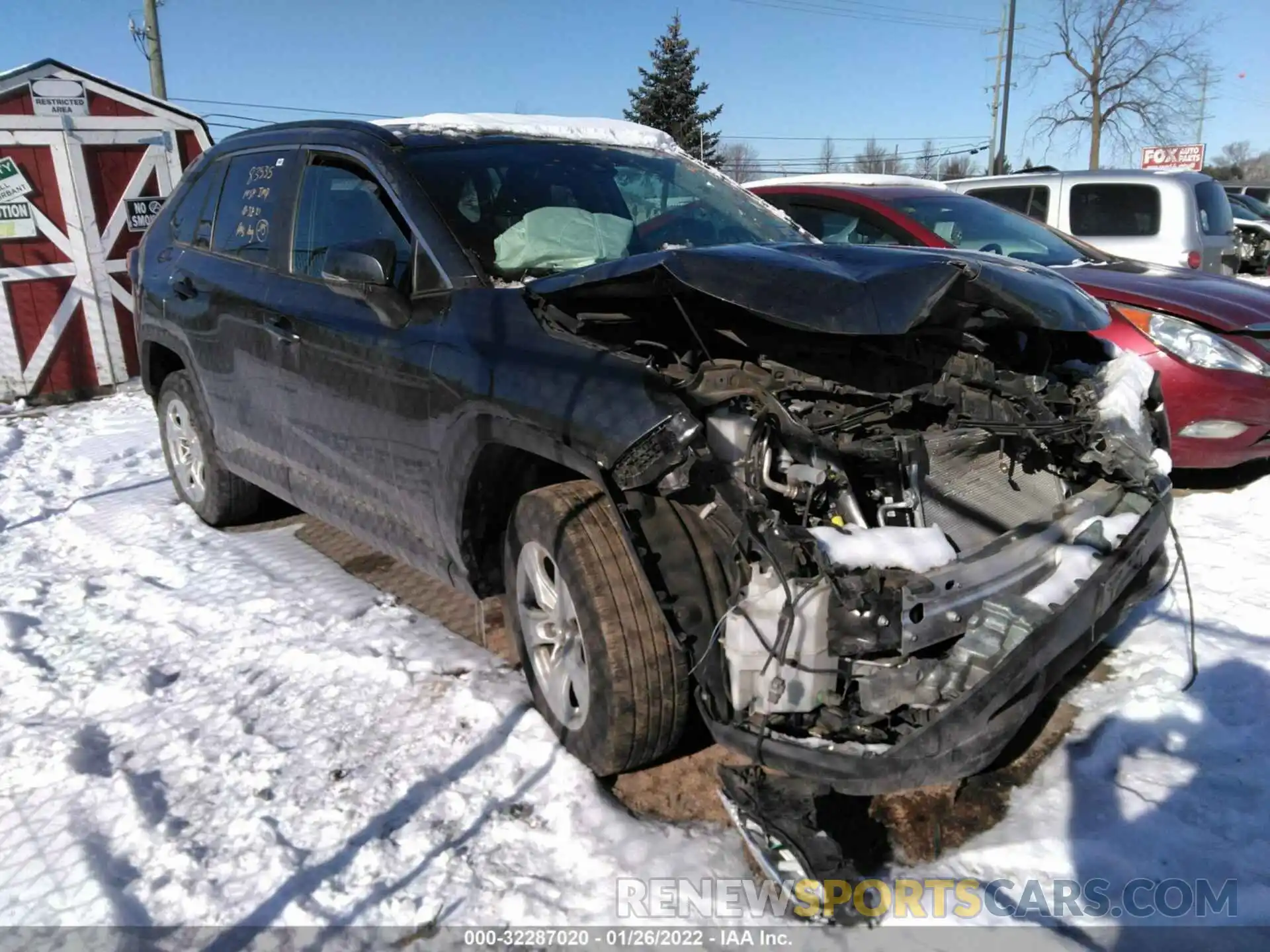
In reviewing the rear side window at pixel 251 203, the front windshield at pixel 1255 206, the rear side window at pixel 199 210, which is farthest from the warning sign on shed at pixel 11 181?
the front windshield at pixel 1255 206

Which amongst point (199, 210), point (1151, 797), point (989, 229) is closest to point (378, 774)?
point (1151, 797)

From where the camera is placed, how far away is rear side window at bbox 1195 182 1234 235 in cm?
841

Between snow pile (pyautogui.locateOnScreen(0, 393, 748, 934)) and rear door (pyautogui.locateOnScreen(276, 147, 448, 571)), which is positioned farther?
rear door (pyautogui.locateOnScreen(276, 147, 448, 571))

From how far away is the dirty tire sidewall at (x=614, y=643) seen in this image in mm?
2574

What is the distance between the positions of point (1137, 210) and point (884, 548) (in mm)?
7643

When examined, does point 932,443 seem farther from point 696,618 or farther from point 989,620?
point 696,618

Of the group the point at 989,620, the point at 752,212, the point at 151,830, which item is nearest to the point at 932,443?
the point at 989,620

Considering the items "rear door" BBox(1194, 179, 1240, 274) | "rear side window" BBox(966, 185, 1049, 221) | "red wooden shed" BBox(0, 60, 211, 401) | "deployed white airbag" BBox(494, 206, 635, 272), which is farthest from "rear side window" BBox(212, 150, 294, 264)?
"rear door" BBox(1194, 179, 1240, 274)

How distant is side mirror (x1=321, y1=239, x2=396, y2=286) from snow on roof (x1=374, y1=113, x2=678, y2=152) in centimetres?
76

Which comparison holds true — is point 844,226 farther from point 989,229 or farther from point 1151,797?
point 1151,797

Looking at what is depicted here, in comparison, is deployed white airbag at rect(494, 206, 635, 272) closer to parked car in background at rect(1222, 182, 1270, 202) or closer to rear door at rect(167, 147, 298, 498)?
rear door at rect(167, 147, 298, 498)

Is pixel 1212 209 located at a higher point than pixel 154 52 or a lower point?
lower

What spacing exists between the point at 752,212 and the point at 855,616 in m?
2.52

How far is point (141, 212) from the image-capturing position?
9.69 metres
